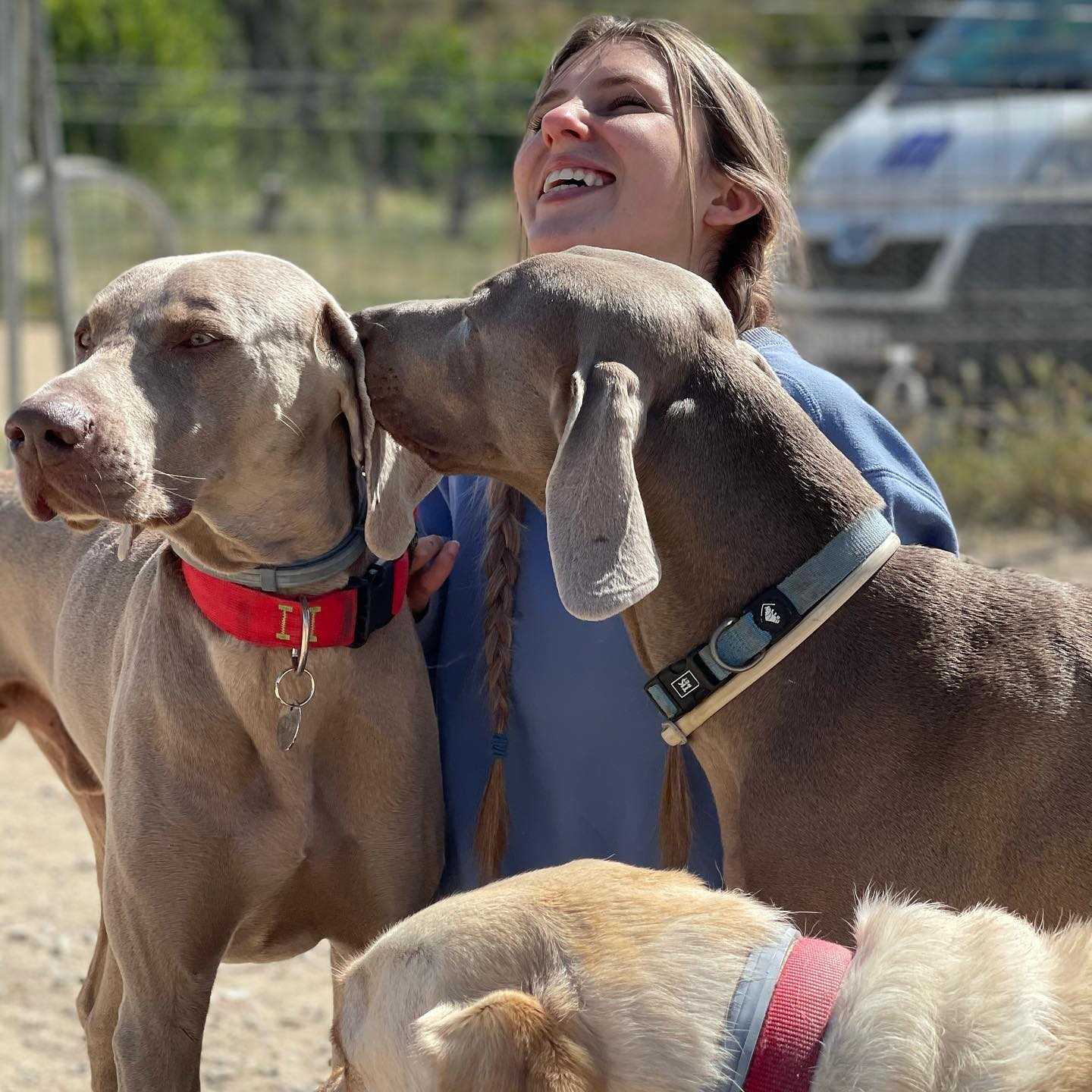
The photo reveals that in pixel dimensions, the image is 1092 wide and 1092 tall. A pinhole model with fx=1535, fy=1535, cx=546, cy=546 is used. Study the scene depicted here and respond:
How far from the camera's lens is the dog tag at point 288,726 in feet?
9.00

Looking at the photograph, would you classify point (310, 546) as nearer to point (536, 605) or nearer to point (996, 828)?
point (536, 605)

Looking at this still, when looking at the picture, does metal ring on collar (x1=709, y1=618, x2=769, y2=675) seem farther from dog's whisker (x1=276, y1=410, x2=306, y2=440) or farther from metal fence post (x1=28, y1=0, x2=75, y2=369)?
metal fence post (x1=28, y1=0, x2=75, y2=369)

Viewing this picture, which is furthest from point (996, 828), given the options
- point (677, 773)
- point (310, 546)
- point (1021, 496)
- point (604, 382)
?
point (1021, 496)

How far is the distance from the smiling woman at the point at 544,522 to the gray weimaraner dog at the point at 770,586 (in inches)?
12.9

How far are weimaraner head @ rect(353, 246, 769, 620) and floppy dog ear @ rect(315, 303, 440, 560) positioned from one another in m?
0.04

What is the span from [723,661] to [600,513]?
40cm

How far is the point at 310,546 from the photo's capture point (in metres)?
2.81

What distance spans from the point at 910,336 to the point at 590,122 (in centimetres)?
579

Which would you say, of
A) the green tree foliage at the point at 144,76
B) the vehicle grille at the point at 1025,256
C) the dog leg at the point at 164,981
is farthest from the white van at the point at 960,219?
the green tree foliage at the point at 144,76

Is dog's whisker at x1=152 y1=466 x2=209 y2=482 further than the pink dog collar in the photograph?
Yes

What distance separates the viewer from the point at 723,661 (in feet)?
8.39

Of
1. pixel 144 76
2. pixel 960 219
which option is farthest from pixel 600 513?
pixel 144 76

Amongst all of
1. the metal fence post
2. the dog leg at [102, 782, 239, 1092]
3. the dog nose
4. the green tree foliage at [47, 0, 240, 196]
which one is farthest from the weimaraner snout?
the green tree foliage at [47, 0, 240, 196]

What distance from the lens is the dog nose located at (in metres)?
2.41
